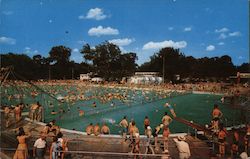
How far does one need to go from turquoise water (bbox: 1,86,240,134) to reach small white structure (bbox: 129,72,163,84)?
215 millimetres

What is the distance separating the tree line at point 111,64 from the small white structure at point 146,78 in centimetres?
10

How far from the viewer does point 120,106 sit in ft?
23.9

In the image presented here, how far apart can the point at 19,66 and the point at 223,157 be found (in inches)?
176

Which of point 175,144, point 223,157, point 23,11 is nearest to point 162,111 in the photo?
point 175,144

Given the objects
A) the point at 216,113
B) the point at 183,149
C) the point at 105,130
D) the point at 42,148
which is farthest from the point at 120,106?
the point at 216,113

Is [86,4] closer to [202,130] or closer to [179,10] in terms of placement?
[179,10]

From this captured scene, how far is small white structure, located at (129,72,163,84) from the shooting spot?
734 centimetres

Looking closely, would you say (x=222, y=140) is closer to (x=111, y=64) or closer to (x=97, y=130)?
(x=97, y=130)

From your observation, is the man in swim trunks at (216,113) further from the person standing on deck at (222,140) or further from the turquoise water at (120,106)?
the person standing on deck at (222,140)

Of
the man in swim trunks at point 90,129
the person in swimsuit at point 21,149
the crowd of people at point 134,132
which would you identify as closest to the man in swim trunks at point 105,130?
the crowd of people at point 134,132

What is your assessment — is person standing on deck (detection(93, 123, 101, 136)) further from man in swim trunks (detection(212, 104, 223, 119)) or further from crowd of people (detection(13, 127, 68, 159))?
man in swim trunks (detection(212, 104, 223, 119))

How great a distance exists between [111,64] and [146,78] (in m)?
0.81

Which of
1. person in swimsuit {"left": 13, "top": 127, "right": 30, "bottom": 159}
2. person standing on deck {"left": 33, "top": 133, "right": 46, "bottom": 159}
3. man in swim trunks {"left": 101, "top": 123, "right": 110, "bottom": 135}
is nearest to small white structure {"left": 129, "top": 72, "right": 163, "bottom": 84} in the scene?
man in swim trunks {"left": 101, "top": 123, "right": 110, "bottom": 135}

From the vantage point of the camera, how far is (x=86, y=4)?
7129mm
